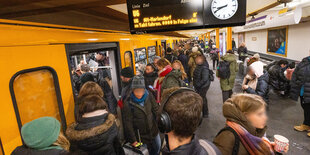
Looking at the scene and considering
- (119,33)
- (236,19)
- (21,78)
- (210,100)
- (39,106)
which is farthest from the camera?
(210,100)

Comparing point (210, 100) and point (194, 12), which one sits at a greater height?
point (194, 12)

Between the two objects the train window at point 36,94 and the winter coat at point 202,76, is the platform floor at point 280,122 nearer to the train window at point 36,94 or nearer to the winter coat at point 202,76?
the winter coat at point 202,76

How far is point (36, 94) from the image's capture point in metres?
1.89

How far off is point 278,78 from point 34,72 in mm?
6937

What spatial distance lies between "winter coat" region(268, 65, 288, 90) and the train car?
6.08m

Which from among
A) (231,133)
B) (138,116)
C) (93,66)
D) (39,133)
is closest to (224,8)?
(231,133)

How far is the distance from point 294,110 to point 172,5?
478 cm

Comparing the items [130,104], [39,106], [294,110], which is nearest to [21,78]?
[39,106]

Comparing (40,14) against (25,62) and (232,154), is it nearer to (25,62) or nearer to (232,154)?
(25,62)

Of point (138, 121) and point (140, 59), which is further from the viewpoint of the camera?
point (140, 59)

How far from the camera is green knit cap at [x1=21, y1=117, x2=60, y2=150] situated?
4.19 feet

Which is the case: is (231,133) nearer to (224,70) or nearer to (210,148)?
(210,148)

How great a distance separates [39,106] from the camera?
1.92 m

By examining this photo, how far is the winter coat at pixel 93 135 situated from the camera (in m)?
1.81
